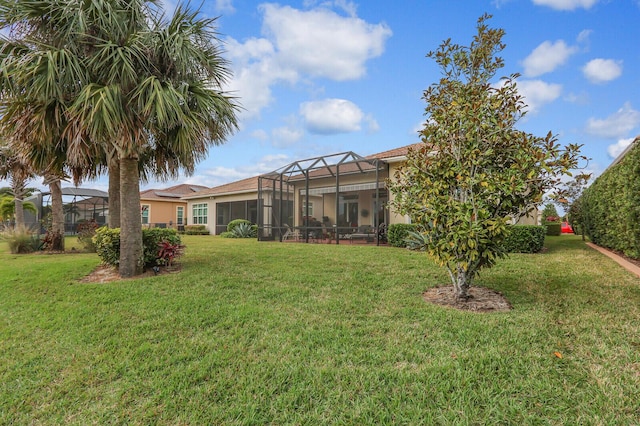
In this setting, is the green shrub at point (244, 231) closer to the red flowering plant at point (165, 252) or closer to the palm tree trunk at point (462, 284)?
the red flowering plant at point (165, 252)

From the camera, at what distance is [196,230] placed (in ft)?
88.3

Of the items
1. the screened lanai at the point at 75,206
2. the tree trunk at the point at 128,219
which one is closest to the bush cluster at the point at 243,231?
the screened lanai at the point at 75,206

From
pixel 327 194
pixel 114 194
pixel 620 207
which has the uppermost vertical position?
pixel 327 194

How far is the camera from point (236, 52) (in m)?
9.06

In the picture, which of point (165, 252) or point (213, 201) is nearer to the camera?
point (165, 252)

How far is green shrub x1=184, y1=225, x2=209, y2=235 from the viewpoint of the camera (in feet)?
87.9

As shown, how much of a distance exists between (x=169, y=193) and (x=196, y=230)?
14173 mm

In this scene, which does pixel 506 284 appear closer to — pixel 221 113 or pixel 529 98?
pixel 529 98

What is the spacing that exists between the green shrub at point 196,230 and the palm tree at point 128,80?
63.7 ft

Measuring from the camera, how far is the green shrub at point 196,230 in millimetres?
26789

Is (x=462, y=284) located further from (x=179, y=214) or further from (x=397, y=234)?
(x=179, y=214)

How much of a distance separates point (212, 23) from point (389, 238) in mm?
→ 9545

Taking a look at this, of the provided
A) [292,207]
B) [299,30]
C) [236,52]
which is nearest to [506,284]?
[236,52]

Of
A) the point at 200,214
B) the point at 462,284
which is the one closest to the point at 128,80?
the point at 462,284
